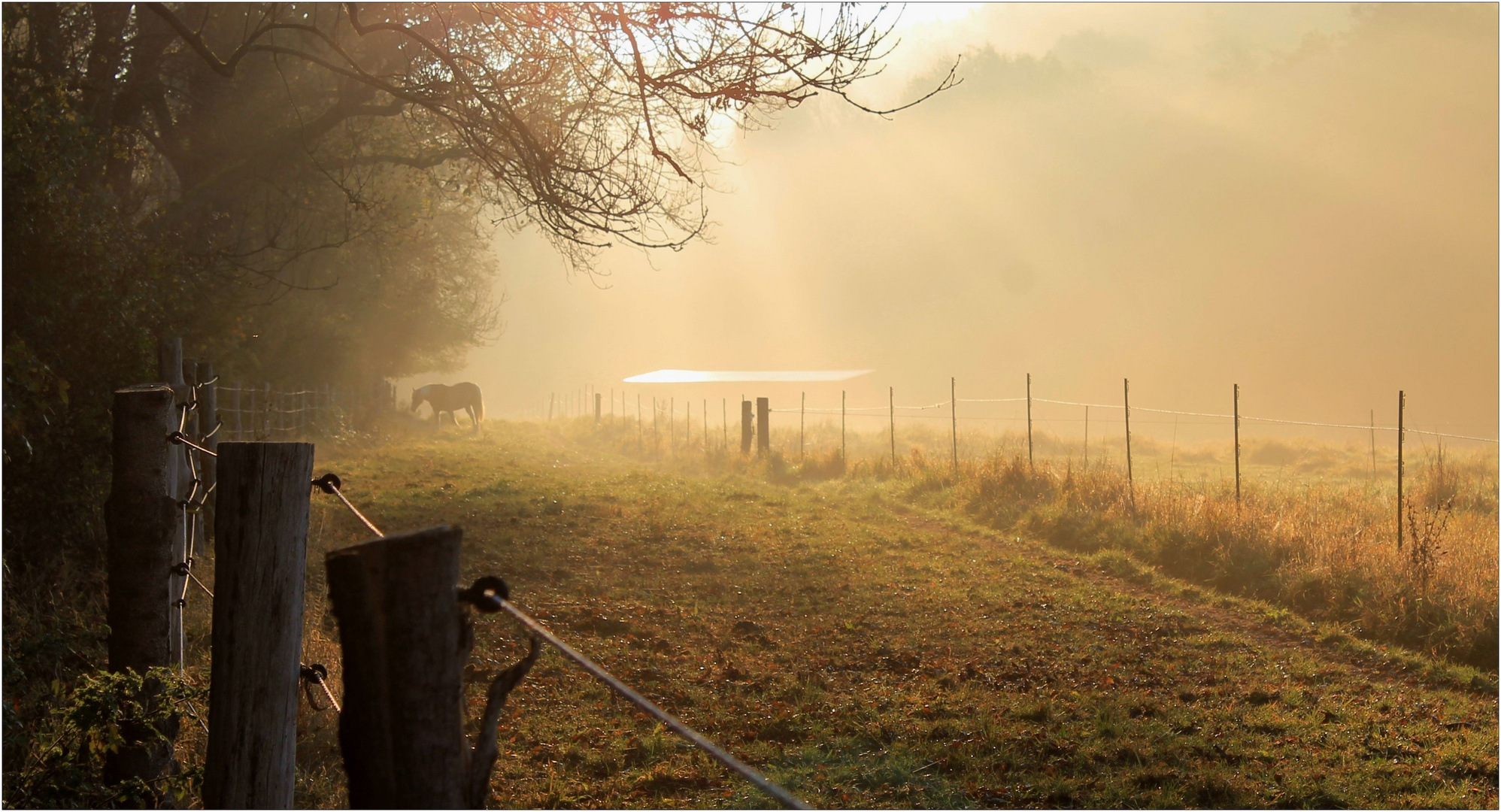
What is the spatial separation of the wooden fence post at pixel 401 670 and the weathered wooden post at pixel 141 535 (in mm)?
2454

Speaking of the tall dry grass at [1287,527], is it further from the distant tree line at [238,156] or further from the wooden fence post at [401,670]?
the wooden fence post at [401,670]

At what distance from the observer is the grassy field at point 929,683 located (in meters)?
4.20

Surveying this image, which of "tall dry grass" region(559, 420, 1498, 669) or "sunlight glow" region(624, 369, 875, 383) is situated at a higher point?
"sunlight glow" region(624, 369, 875, 383)

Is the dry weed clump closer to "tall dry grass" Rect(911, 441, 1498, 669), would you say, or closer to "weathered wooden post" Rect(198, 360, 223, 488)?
"tall dry grass" Rect(911, 441, 1498, 669)

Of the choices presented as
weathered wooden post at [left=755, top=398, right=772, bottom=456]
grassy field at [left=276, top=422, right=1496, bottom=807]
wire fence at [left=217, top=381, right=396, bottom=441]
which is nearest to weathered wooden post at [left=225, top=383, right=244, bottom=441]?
wire fence at [left=217, top=381, right=396, bottom=441]

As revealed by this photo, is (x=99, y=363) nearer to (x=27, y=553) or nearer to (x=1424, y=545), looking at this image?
(x=27, y=553)

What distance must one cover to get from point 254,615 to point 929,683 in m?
4.24

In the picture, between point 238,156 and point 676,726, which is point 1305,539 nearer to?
point 676,726

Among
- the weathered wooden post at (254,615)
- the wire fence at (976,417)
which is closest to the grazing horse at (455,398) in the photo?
the wire fence at (976,417)

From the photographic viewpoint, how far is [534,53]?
754 centimetres

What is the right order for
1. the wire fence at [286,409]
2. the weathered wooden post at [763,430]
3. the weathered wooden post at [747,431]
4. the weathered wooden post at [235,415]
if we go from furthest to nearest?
the weathered wooden post at [747,431]
the weathered wooden post at [763,430]
the wire fence at [286,409]
the weathered wooden post at [235,415]

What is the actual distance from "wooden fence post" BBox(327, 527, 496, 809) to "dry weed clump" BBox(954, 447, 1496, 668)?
7.03 m

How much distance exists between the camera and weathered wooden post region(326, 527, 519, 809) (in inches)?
60.1

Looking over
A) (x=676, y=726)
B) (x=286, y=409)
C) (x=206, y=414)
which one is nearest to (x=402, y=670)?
(x=676, y=726)
